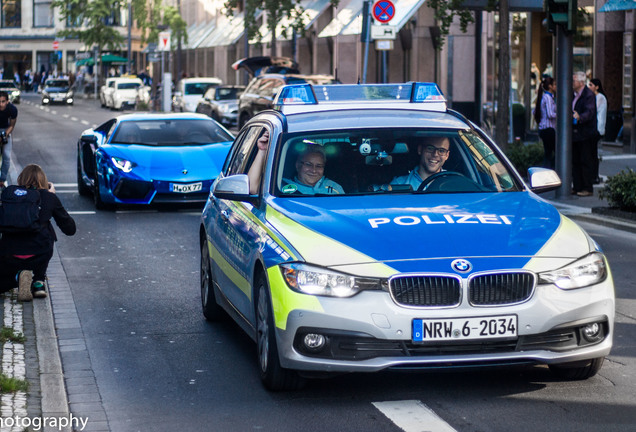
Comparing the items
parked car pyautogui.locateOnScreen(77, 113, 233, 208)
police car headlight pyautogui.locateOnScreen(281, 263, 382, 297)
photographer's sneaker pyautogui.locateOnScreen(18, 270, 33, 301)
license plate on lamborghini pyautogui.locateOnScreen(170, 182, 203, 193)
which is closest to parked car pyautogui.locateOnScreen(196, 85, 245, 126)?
parked car pyautogui.locateOnScreen(77, 113, 233, 208)

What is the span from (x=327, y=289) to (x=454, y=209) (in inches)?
41.9

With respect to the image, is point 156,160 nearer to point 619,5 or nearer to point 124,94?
point 619,5

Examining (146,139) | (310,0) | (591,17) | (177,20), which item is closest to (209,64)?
(177,20)

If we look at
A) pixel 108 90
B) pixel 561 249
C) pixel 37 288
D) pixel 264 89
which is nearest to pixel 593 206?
pixel 37 288

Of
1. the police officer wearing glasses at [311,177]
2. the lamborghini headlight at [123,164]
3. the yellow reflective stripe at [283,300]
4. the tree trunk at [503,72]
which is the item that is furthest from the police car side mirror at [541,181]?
the tree trunk at [503,72]

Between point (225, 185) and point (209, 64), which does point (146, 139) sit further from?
point (209, 64)

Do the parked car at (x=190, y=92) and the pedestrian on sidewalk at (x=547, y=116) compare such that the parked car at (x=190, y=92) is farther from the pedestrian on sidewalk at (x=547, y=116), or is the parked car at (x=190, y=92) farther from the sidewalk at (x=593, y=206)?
the pedestrian on sidewalk at (x=547, y=116)

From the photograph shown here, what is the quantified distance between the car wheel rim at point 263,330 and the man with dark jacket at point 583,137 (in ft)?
41.1

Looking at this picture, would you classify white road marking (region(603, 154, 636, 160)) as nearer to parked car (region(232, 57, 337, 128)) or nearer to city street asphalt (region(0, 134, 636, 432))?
parked car (region(232, 57, 337, 128))

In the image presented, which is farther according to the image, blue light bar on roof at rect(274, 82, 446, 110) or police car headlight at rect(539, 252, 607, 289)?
blue light bar on roof at rect(274, 82, 446, 110)

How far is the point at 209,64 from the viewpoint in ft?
276

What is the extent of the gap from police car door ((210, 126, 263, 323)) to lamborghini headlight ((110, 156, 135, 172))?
8093 mm

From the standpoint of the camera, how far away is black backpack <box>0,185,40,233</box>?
380 inches

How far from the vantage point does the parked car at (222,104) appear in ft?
142
